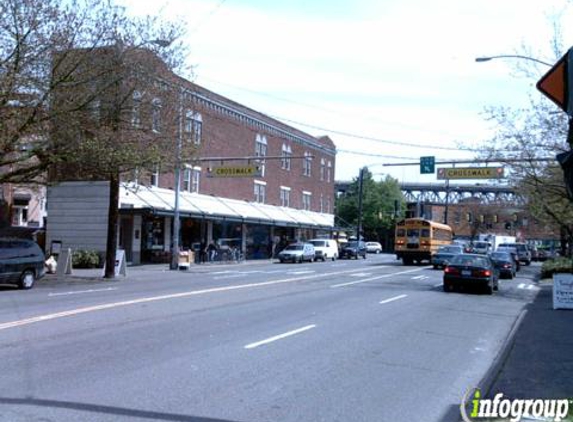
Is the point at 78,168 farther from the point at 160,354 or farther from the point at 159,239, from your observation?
the point at 159,239

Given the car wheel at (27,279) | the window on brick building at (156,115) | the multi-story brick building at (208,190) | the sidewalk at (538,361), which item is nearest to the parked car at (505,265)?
the multi-story brick building at (208,190)

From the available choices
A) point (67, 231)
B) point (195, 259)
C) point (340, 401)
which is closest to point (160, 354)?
point (340, 401)

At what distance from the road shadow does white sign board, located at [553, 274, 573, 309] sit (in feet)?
49.2

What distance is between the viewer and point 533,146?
26.4 meters

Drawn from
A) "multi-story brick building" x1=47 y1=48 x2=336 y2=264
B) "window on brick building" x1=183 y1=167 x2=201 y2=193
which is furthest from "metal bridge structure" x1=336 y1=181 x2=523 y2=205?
"window on brick building" x1=183 y1=167 x2=201 y2=193

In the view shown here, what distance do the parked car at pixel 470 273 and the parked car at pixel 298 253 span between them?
24.9 m

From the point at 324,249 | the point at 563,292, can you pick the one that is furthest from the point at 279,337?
the point at 324,249

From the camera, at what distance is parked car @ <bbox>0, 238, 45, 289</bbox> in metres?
20.8

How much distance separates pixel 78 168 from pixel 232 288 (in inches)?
291

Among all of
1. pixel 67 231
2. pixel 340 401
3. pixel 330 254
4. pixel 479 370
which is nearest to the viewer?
pixel 340 401

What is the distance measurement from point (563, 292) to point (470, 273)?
4.97m

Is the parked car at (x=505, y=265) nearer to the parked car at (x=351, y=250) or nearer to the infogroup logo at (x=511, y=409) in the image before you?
the parked car at (x=351, y=250)

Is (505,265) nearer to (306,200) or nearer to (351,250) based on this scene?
(351,250)

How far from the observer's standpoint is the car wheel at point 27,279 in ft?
70.2
